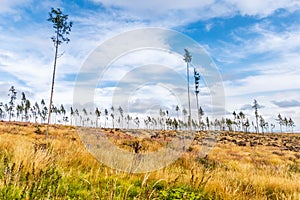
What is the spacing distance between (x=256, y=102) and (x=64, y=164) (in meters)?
77.2

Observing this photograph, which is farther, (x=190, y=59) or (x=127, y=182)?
(x=190, y=59)

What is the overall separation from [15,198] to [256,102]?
262ft

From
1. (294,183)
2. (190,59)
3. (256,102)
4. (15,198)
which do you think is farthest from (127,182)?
(256,102)

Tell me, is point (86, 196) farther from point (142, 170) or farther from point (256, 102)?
point (256, 102)

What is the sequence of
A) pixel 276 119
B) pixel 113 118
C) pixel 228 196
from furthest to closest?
pixel 113 118
pixel 276 119
pixel 228 196

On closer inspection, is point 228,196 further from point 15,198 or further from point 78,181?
point 15,198

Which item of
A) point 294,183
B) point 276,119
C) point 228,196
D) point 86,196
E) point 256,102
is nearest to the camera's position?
point 86,196

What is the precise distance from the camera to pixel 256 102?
75875mm

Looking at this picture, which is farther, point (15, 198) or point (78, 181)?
point (78, 181)

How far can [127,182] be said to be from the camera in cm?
→ 496

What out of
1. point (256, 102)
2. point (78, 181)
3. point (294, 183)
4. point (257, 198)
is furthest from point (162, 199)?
point (256, 102)

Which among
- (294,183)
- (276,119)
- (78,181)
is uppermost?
(276,119)

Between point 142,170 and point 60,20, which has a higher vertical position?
point 60,20

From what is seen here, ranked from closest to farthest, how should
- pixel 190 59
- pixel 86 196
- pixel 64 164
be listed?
1. pixel 86 196
2. pixel 64 164
3. pixel 190 59
